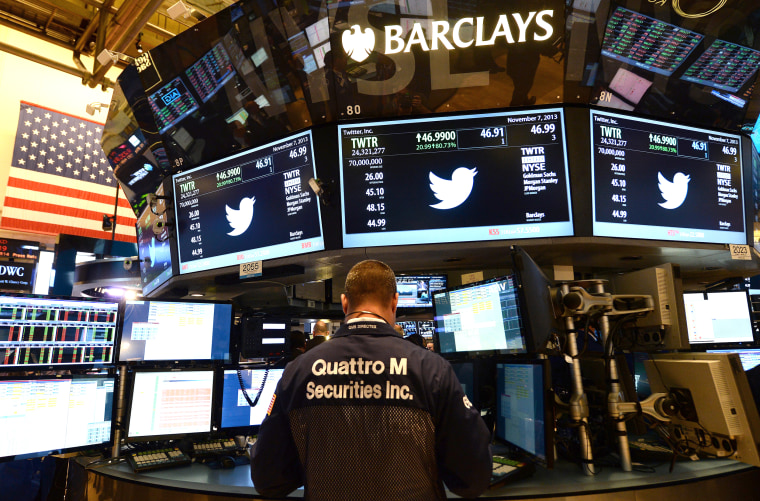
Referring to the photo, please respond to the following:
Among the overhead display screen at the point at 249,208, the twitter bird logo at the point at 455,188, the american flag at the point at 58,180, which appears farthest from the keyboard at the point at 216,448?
the american flag at the point at 58,180

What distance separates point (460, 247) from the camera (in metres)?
2.48

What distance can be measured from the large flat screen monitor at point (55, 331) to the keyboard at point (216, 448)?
63 centimetres

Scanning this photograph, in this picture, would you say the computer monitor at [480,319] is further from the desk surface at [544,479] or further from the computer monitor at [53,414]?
the computer monitor at [53,414]

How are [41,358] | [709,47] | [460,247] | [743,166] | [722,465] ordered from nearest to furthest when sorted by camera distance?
[722,465] < [41,358] < [460,247] < [709,47] < [743,166]

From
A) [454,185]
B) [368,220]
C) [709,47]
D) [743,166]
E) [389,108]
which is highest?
[709,47]

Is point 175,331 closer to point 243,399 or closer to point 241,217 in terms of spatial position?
point 243,399

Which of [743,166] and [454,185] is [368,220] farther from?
[743,166]

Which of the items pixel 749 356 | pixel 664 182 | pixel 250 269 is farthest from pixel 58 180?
pixel 749 356

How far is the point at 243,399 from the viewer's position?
254 cm

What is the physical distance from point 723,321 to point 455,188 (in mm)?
2589

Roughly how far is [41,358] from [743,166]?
3.98m

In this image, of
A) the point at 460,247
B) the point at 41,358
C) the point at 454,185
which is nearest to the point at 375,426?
the point at 460,247

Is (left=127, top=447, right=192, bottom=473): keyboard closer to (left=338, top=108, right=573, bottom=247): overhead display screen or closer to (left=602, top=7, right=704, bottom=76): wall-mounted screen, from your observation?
(left=338, top=108, right=573, bottom=247): overhead display screen

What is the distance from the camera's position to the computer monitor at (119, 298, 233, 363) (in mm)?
2449
